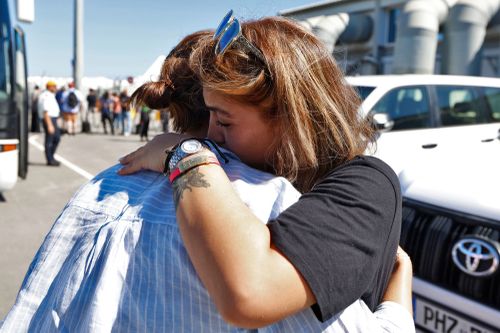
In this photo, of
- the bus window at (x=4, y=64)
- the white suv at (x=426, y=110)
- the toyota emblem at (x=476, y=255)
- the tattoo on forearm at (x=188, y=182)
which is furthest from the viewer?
the bus window at (x=4, y=64)

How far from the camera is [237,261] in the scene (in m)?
0.81

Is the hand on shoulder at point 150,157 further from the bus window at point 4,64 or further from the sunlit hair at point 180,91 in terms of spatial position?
the bus window at point 4,64

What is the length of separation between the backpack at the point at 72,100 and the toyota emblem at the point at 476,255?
38.2ft

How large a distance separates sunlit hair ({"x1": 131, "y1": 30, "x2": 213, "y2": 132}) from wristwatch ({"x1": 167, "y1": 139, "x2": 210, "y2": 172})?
0.30 m

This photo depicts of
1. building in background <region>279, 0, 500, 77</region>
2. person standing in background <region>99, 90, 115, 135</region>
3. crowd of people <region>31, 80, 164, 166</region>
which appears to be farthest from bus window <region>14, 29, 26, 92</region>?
person standing in background <region>99, 90, 115, 135</region>

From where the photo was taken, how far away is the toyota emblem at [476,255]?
1.91 metres

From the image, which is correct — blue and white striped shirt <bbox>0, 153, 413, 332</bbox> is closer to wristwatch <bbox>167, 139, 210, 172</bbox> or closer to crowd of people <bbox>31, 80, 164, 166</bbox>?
wristwatch <bbox>167, 139, 210, 172</bbox>

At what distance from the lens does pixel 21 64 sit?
7027 mm

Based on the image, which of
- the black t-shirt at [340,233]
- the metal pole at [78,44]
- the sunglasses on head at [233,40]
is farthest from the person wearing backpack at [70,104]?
the black t-shirt at [340,233]

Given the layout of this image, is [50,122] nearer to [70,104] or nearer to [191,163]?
[70,104]

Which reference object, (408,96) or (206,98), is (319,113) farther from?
(408,96)

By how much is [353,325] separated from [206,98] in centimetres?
60

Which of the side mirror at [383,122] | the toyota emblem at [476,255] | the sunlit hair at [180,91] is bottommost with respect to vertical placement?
the toyota emblem at [476,255]

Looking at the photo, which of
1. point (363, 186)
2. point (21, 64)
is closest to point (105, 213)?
point (363, 186)
